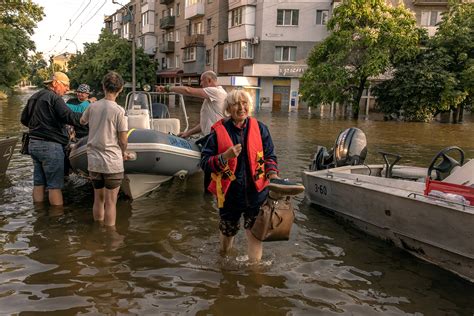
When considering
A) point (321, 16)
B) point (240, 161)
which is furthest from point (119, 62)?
point (240, 161)

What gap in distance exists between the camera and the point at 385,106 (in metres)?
28.9

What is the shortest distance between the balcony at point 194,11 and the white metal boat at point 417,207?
134 feet

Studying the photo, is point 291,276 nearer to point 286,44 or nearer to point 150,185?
point 150,185

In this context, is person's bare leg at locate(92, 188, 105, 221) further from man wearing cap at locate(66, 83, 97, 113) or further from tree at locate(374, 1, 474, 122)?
tree at locate(374, 1, 474, 122)

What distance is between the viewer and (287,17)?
121ft

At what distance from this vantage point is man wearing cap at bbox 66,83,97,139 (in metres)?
7.50

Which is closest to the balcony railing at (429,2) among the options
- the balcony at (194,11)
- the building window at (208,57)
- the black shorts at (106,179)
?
the building window at (208,57)

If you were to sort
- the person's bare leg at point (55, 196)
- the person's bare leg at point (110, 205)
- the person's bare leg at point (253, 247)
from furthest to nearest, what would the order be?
the person's bare leg at point (55, 196) → the person's bare leg at point (110, 205) → the person's bare leg at point (253, 247)

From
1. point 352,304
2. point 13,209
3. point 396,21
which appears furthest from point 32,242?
point 396,21

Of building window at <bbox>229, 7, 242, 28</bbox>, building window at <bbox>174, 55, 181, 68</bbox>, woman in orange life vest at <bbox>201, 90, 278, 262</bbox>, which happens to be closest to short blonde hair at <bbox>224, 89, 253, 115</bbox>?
woman in orange life vest at <bbox>201, 90, 278, 262</bbox>

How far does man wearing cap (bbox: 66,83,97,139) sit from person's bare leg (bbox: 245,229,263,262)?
4.01m

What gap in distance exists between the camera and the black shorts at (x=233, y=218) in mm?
4266

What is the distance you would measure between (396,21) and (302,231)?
79.2ft

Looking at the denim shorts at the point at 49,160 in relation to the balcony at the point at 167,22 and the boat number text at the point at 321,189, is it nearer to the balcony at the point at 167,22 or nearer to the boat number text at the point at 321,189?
the boat number text at the point at 321,189
